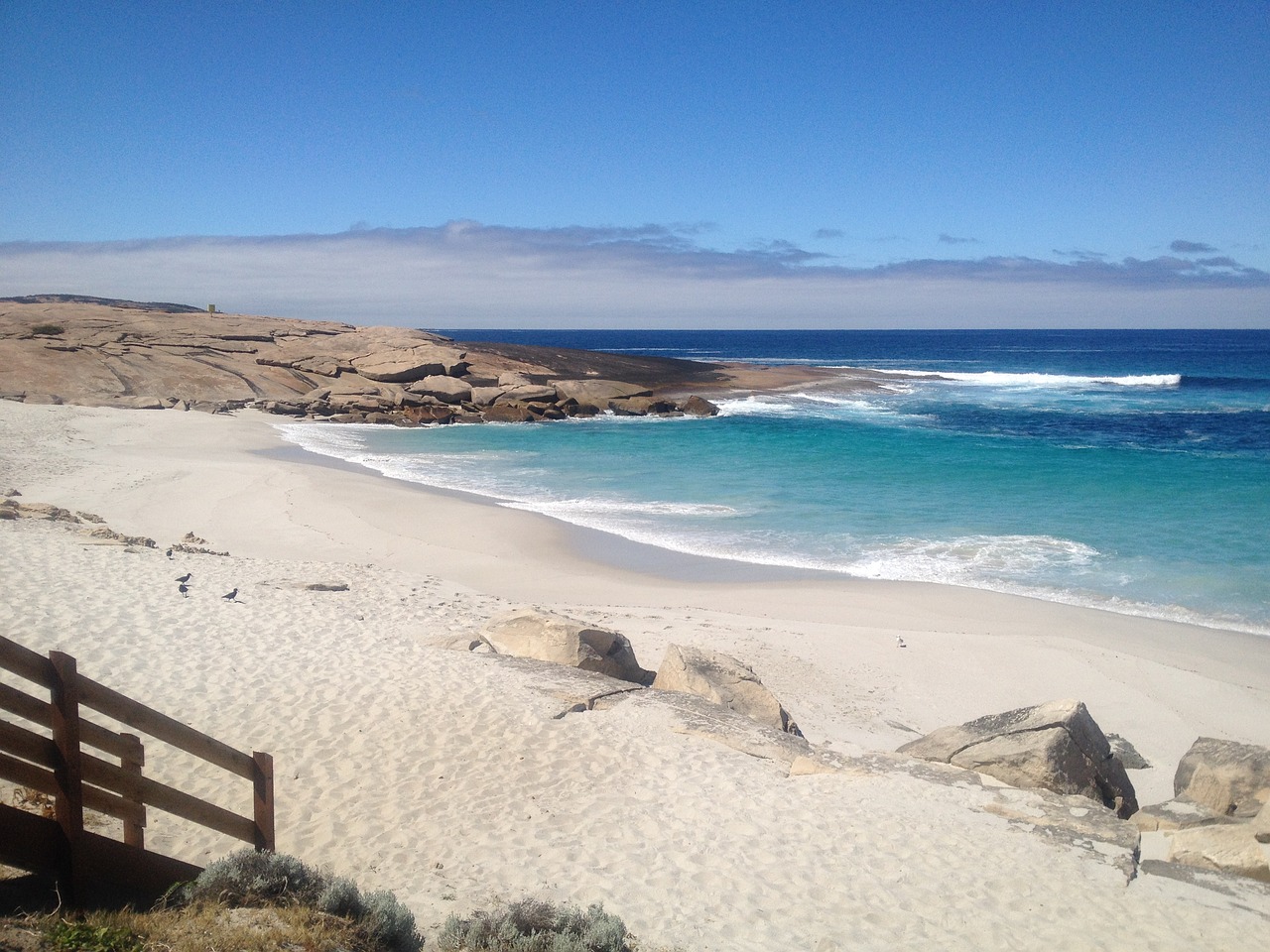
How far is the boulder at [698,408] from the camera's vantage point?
41062mm

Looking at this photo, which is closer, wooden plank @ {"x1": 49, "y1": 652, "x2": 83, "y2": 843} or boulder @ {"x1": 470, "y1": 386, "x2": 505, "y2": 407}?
wooden plank @ {"x1": 49, "y1": 652, "x2": 83, "y2": 843}

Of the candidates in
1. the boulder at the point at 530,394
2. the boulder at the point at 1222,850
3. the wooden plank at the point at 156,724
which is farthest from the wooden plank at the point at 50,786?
the boulder at the point at 530,394

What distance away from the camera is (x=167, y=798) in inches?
157

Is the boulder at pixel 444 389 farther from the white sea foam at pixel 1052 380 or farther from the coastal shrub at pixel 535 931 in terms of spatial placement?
the coastal shrub at pixel 535 931

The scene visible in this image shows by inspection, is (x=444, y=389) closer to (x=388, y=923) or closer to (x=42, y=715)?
(x=388, y=923)

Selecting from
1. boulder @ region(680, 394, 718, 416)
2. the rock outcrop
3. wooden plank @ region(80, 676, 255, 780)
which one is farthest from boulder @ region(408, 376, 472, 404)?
wooden plank @ region(80, 676, 255, 780)

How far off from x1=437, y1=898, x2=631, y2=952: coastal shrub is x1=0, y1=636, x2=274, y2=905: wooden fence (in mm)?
1285

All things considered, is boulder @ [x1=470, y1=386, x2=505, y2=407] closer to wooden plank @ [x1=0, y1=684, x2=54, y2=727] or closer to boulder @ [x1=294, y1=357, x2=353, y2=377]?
boulder @ [x1=294, y1=357, x2=353, y2=377]

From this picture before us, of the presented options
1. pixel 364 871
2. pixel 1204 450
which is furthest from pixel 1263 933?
pixel 1204 450

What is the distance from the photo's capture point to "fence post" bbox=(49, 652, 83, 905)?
349 cm

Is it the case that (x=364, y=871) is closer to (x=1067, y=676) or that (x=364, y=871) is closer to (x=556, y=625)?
(x=556, y=625)

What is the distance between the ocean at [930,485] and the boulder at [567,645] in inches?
250

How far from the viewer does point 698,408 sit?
4134 centimetres

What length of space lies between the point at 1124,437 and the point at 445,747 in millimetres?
31690
